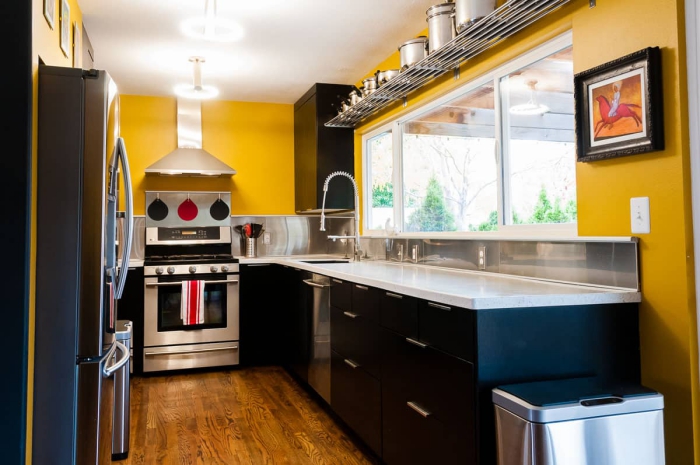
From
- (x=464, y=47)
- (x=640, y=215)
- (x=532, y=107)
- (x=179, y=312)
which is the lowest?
(x=179, y=312)

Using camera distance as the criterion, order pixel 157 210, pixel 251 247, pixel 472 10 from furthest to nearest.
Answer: pixel 251 247
pixel 157 210
pixel 472 10

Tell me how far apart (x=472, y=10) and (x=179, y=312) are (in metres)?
3.20

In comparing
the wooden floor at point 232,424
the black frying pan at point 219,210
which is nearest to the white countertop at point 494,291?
the wooden floor at point 232,424

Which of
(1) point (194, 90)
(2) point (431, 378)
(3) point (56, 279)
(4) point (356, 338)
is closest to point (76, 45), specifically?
(1) point (194, 90)

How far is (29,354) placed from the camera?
1.79 meters

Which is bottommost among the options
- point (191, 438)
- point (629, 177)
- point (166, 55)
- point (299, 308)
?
point (191, 438)

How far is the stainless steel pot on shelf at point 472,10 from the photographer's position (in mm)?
2320

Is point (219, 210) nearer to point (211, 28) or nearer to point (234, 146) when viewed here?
point (234, 146)

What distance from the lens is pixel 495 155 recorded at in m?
2.75

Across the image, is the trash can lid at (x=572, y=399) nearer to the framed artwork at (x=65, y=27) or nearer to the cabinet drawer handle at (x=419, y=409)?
the cabinet drawer handle at (x=419, y=409)

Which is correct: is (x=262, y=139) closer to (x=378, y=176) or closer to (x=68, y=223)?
(x=378, y=176)

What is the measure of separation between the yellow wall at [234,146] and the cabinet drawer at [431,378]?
3.10 m


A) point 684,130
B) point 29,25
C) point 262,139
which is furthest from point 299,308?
point 684,130

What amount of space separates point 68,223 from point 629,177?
2.00 meters
